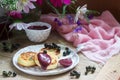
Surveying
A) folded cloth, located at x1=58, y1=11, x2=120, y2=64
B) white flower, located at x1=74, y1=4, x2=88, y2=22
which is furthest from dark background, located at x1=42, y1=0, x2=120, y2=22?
white flower, located at x1=74, y1=4, x2=88, y2=22

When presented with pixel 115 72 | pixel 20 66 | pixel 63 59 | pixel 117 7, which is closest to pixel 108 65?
pixel 115 72

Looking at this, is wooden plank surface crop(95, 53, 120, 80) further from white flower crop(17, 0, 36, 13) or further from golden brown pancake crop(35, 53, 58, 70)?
white flower crop(17, 0, 36, 13)

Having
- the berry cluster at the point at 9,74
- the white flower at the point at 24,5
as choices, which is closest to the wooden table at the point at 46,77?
the berry cluster at the point at 9,74

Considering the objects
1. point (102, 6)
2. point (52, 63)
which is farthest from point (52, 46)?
point (102, 6)

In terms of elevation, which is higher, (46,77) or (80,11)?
(80,11)

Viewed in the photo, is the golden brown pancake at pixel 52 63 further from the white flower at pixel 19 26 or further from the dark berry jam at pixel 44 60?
the white flower at pixel 19 26

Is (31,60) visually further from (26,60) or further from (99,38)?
(99,38)
